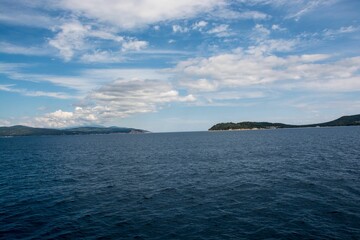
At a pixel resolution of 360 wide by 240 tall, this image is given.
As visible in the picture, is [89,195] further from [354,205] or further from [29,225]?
[354,205]

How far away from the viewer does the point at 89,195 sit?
49125 millimetres

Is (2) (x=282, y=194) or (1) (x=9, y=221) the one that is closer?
(1) (x=9, y=221)

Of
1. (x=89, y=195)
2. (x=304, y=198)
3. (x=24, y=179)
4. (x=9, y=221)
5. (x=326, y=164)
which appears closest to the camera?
(x=9, y=221)

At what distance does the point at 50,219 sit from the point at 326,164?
68.8 m

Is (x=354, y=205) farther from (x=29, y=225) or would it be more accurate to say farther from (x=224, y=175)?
(x=29, y=225)

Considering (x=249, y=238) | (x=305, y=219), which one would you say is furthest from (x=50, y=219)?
(x=305, y=219)

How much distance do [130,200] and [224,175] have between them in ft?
86.1

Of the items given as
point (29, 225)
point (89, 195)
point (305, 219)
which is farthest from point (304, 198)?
point (29, 225)

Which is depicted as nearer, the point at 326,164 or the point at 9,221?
the point at 9,221

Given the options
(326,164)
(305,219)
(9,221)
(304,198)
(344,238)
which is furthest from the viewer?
(326,164)

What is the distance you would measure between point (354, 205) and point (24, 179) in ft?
229

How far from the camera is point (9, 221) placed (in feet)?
121

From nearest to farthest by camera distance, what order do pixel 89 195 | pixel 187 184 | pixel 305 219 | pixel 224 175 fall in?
pixel 305 219, pixel 89 195, pixel 187 184, pixel 224 175

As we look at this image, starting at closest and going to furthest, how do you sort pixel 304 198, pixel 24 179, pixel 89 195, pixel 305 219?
pixel 305 219, pixel 304 198, pixel 89 195, pixel 24 179
